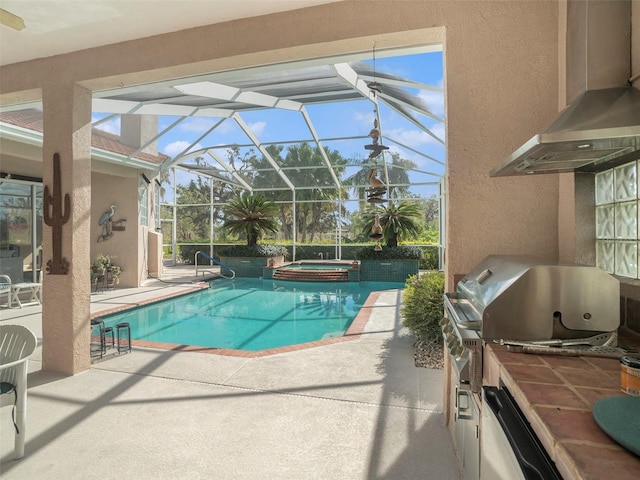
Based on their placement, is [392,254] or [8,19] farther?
[392,254]

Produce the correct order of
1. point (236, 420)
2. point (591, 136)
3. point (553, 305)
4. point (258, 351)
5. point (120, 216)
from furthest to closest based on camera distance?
point (120, 216) → point (258, 351) → point (236, 420) → point (553, 305) → point (591, 136)

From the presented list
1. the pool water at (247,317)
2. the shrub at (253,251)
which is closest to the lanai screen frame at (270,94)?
the pool water at (247,317)

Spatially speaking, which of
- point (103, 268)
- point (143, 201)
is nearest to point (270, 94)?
point (143, 201)

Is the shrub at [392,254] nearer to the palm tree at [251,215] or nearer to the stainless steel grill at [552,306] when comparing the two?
the palm tree at [251,215]

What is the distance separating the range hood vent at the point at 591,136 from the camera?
1.60m

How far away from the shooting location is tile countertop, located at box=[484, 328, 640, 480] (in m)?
0.83

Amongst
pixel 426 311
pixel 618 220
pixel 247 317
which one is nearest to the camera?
pixel 618 220

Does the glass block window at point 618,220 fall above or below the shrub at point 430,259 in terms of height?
above

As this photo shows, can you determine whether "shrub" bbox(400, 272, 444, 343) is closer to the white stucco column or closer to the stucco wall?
the white stucco column

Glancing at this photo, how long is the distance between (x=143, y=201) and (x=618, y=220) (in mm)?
11550

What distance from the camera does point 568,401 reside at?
1171 mm

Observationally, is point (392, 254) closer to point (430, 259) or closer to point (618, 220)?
point (430, 259)

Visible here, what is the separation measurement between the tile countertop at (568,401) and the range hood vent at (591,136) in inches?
39.2

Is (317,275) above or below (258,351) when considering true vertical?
above
